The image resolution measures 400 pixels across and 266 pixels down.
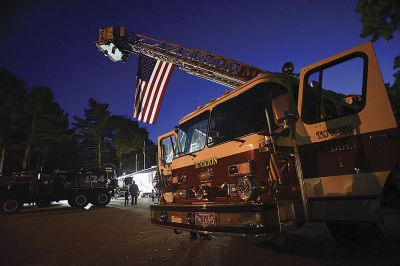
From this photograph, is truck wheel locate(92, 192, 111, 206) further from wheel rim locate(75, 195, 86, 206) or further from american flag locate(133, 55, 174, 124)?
american flag locate(133, 55, 174, 124)

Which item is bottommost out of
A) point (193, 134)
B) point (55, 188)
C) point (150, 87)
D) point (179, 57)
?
point (193, 134)

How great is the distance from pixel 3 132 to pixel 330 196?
118 feet

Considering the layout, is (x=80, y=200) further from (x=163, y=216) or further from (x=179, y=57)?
(x=163, y=216)

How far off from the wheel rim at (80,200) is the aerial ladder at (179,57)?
9.12 m

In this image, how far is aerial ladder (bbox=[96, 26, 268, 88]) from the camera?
47.6ft

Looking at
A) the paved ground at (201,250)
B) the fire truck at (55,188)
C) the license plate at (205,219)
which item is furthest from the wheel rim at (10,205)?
the license plate at (205,219)

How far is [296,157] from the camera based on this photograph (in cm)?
387

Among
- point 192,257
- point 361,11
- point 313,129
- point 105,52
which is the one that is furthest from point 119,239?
point 105,52

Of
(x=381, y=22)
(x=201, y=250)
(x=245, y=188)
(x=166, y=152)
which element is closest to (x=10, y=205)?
(x=166, y=152)

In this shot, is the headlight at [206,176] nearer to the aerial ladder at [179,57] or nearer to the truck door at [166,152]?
the truck door at [166,152]

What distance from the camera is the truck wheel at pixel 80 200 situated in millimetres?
19375

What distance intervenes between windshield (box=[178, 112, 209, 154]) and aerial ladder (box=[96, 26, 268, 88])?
8530 mm

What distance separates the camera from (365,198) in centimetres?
356

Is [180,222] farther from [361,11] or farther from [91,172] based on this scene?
[91,172]
